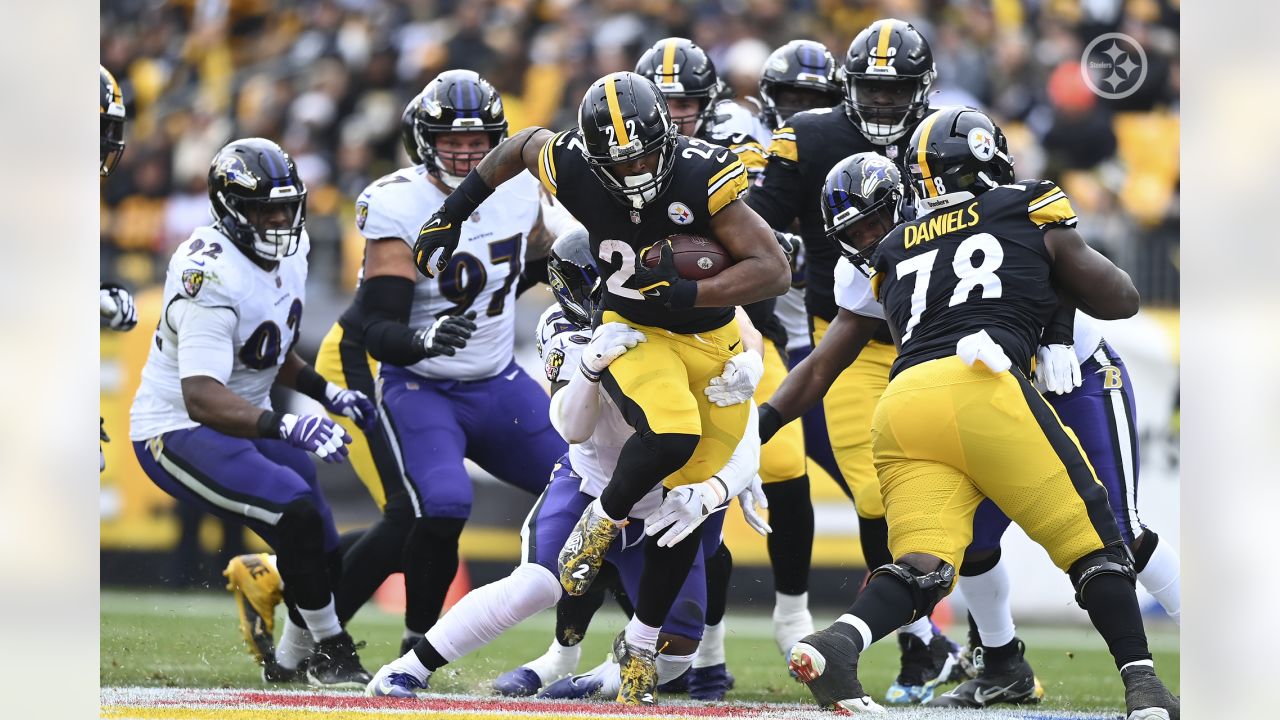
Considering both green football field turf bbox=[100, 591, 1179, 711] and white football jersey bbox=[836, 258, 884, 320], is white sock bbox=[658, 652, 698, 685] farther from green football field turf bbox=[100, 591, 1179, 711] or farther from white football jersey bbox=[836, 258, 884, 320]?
white football jersey bbox=[836, 258, 884, 320]

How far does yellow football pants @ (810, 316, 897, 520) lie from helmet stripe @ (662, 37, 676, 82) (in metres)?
1.23

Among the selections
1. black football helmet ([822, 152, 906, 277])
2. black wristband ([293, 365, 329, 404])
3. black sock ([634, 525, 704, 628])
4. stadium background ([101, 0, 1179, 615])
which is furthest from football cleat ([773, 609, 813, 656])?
stadium background ([101, 0, 1179, 615])

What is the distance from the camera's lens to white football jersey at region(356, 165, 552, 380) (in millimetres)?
5324

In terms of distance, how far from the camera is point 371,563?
5.34 metres

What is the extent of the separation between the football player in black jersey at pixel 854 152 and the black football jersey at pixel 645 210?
937 mm

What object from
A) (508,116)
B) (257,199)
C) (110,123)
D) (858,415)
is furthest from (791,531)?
(508,116)

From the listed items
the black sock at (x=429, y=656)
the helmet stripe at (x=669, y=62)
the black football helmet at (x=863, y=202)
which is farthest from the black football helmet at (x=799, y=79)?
the black sock at (x=429, y=656)

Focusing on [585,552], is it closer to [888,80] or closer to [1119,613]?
[1119,613]

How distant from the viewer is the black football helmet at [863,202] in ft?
15.2

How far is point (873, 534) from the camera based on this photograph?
5133 mm

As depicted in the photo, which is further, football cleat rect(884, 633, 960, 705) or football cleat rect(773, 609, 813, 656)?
football cleat rect(773, 609, 813, 656)

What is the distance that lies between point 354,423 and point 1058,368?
7.99 ft

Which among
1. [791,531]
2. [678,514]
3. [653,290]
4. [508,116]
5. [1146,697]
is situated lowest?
[1146,697]
